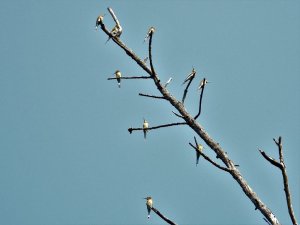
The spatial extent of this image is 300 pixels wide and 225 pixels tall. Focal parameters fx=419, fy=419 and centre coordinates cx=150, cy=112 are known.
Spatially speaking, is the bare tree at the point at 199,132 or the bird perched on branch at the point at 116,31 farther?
the bird perched on branch at the point at 116,31

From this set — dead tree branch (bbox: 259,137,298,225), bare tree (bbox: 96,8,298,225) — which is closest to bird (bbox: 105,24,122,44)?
bare tree (bbox: 96,8,298,225)

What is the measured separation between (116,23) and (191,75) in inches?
61.0

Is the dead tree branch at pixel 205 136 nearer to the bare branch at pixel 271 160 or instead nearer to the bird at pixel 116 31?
the bird at pixel 116 31

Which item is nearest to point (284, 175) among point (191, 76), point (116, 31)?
point (191, 76)

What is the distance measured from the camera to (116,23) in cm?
712

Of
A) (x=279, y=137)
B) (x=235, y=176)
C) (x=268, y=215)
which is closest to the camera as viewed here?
(x=279, y=137)

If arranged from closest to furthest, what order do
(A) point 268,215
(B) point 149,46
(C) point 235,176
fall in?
(A) point 268,215, (C) point 235,176, (B) point 149,46

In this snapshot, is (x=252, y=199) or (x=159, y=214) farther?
(x=252, y=199)

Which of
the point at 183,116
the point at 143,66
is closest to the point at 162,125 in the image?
the point at 183,116

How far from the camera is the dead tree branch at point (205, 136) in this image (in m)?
5.34

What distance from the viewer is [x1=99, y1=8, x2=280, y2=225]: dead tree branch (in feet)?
17.5

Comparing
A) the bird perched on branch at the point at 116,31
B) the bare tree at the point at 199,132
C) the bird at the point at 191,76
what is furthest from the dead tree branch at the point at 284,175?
the bird perched on branch at the point at 116,31

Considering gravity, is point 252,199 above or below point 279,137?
below

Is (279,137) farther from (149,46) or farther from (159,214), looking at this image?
(149,46)
